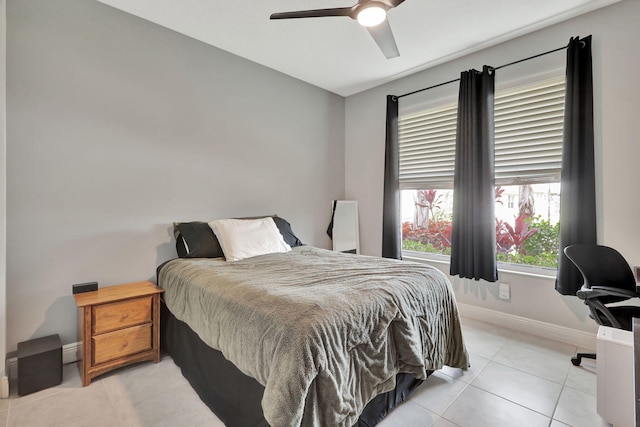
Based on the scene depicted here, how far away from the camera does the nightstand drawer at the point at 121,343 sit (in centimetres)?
197

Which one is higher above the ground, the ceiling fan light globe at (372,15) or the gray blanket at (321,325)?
the ceiling fan light globe at (372,15)

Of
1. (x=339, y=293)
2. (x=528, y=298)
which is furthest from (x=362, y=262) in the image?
(x=528, y=298)

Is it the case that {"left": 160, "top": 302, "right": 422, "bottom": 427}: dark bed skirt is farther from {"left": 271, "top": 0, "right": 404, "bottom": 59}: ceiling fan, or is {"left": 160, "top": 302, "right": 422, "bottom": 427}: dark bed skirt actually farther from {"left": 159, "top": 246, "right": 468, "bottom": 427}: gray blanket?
{"left": 271, "top": 0, "right": 404, "bottom": 59}: ceiling fan

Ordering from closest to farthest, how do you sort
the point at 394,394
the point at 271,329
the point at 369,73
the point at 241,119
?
1. the point at 271,329
2. the point at 394,394
3. the point at 241,119
4. the point at 369,73

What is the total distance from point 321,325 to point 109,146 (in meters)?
2.29

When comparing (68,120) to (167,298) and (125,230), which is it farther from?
(167,298)

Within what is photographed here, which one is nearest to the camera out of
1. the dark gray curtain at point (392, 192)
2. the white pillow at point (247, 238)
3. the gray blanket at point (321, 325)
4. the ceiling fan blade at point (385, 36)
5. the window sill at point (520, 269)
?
the gray blanket at point (321, 325)

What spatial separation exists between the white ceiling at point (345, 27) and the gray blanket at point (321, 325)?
2.07 metres

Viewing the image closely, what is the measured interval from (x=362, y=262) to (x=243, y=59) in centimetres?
255

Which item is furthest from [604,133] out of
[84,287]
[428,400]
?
[84,287]

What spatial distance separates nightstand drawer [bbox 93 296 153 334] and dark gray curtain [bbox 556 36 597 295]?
10.9 feet

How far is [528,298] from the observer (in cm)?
277

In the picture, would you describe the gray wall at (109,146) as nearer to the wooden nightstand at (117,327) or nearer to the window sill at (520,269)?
the wooden nightstand at (117,327)

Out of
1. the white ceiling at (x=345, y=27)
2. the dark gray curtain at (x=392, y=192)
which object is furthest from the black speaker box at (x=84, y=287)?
the dark gray curtain at (x=392, y=192)
